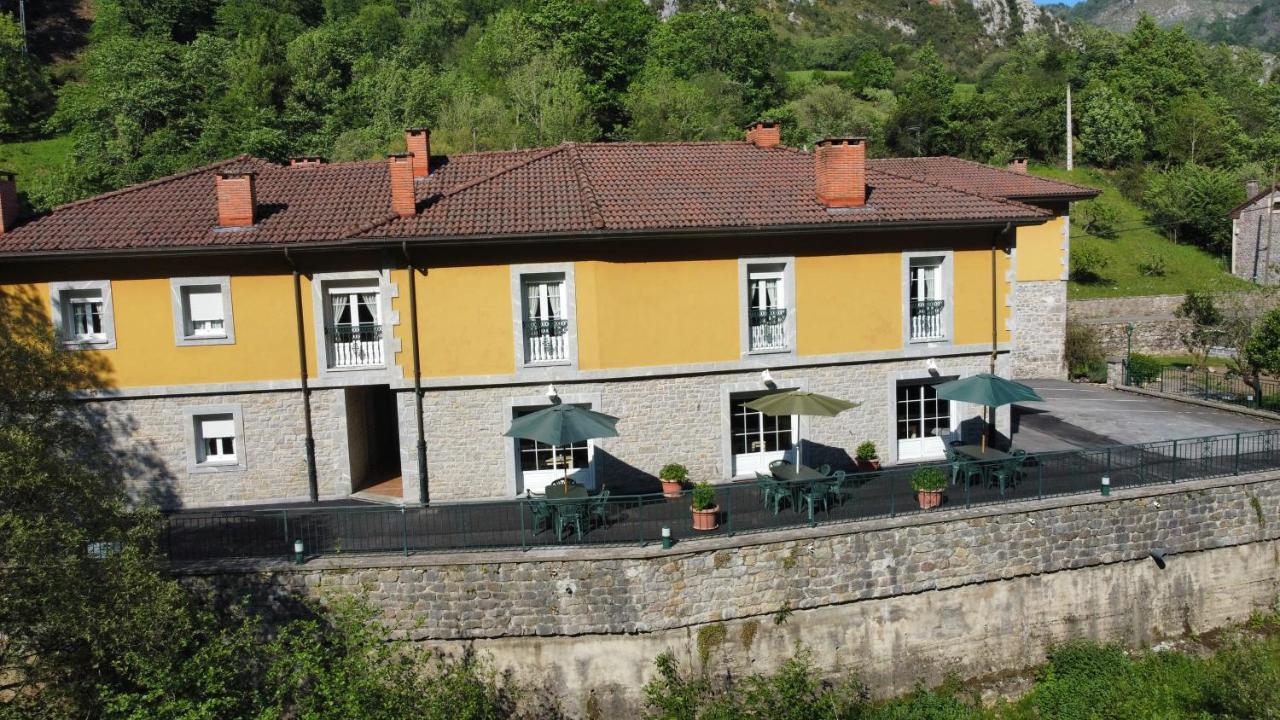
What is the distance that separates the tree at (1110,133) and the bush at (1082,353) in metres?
38.1

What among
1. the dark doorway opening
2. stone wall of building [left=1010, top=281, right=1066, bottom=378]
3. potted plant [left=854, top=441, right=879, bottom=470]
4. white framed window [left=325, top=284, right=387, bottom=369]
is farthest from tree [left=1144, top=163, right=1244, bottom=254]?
white framed window [left=325, top=284, right=387, bottom=369]

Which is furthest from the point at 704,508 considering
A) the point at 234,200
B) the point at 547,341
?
the point at 234,200

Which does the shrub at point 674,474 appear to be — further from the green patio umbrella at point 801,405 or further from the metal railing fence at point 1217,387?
the metal railing fence at point 1217,387

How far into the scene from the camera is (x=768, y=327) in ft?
60.1

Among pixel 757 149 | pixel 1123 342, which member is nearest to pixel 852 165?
pixel 757 149

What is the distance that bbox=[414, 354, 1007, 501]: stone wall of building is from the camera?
17453mm

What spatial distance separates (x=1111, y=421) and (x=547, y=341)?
51.1 ft

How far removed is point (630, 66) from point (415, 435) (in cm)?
5331

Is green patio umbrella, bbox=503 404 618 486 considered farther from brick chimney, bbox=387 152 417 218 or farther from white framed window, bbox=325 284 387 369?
brick chimney, bbox=387 152 417 218

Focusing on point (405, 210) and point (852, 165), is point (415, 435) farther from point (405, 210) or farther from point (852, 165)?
point (852, 165)

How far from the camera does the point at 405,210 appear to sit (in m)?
17.2

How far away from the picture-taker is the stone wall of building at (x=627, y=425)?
17.5 m

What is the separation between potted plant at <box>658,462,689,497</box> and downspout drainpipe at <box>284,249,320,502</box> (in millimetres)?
7278

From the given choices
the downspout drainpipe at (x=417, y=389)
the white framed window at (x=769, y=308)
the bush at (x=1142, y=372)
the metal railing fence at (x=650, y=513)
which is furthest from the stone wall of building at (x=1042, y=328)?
the downspout drainpipe at (x=417, y=389)
